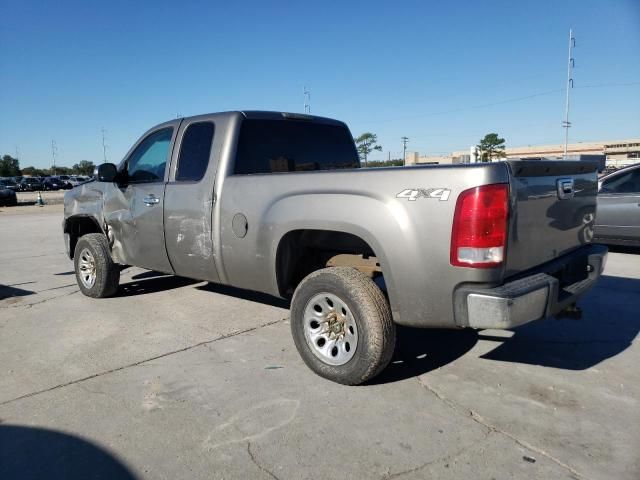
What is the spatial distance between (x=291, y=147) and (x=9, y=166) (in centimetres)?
11215

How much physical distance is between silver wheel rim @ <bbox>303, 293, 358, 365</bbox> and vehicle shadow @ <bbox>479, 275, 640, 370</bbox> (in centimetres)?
131

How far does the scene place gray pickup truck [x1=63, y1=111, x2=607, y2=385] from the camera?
2.81 m

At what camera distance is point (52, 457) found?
2.61 meters

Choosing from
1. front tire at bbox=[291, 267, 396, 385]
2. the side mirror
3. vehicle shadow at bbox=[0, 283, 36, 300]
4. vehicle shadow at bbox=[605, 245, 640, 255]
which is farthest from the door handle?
vehicle shadow at bbox=[605, 245, 640, 255]

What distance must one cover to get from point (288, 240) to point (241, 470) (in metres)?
1.72

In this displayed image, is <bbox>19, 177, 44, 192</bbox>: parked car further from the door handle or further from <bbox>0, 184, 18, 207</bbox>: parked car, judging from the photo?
the door handle

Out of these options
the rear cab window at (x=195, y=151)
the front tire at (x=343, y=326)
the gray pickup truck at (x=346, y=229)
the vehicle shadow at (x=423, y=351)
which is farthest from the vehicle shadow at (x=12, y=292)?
the vehicle shadow at (x=423, y=351)

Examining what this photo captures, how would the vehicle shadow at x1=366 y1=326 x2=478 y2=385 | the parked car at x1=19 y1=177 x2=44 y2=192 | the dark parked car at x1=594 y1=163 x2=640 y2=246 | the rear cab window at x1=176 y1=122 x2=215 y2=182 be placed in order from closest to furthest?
the vehicle shadow at x1=366 y1=326 x2=478 y2=385
the rear cab window at x1=176 y1=122 x2=215 y2=182
the dark parked car at x1=594 y1=163 x2=640 y2=246
the parked car at x1=19 y1=177 x2=44 y2=192

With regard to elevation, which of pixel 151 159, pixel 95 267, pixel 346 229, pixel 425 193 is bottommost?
pixel 95 267

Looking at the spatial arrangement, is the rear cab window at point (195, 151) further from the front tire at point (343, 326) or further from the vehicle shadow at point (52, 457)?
the vehicle shadow at point (52, 457)

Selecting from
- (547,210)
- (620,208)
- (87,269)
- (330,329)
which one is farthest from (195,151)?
(620,208)

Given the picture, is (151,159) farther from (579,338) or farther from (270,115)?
(579,338)

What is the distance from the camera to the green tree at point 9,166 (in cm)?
9588

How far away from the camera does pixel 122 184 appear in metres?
5.28
